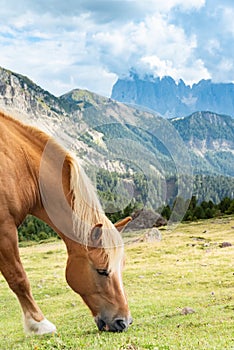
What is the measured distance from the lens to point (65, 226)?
7.48 metres

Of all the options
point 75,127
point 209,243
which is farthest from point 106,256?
point 209,243

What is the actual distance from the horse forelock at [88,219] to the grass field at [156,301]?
1297 millimetres

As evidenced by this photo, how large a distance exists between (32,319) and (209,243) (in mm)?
29967

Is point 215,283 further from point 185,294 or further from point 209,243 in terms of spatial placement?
point 209,243

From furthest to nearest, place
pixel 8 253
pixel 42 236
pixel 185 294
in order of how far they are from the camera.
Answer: pixel 42 236 < pixel 185 294 < pixel 8 253

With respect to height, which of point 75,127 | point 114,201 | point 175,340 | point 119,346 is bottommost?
point 175,340

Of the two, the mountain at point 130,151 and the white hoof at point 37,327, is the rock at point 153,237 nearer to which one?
the mountain at point 130,151

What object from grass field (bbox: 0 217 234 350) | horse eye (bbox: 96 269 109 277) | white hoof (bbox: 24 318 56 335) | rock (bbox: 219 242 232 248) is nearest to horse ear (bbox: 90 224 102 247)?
horse eye (bbox: 96 269 109 277)

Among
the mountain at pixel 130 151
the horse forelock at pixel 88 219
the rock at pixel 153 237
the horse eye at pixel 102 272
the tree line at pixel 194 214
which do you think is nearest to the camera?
the horse forelock at pixel 88 219

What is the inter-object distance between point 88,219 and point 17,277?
4.85 feet

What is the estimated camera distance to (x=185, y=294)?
1728cm

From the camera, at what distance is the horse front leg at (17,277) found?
7059 mm

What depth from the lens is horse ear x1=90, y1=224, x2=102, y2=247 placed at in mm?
A: 6934

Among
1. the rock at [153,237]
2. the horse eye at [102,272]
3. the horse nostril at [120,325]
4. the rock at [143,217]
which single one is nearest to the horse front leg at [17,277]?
the horse nostril at [120,325]
